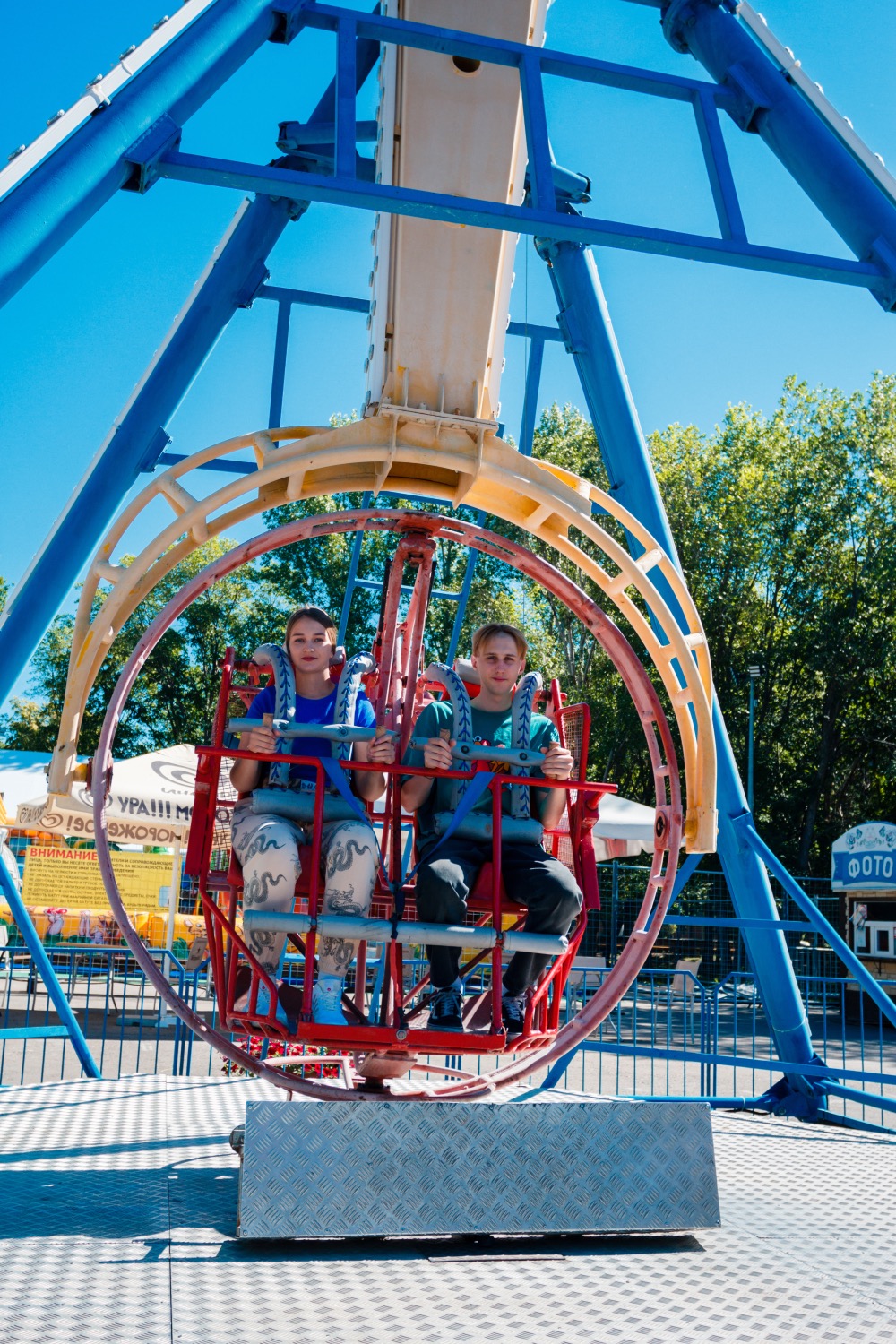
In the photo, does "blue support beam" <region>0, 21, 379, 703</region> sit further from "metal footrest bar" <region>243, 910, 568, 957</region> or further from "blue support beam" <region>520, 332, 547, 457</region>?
"metal footrest bar" <region>243, 910, 568, 957</region>

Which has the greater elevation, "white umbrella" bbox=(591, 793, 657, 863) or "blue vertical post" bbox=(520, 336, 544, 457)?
"blue vertical post" bbox=(520, 336, 544, 457)

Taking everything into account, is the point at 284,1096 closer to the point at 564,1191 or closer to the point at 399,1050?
the point at 399,1050

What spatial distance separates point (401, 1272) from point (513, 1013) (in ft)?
5.23

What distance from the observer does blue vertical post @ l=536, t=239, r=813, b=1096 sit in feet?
22.9

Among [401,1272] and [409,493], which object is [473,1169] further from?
[409,493]

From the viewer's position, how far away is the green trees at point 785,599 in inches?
1256

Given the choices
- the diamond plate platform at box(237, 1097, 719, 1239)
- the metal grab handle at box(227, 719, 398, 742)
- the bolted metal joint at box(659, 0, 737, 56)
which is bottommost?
the diamond plate platform at box(237, 1097, 719, 1239)

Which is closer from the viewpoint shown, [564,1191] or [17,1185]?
[564,1191]

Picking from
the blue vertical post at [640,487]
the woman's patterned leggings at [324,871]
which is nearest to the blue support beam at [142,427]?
the blue vertical post at [640,487]

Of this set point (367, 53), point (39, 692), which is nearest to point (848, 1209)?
point (367, 53)

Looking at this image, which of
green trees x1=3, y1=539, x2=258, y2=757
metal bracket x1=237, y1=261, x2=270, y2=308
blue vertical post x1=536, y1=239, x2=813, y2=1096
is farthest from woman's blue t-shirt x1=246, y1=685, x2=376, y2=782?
green trees x1=3, y1=539, x2=258, y2=757

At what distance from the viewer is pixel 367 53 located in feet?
23.8

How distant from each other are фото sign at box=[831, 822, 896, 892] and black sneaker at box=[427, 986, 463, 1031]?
1704 cm

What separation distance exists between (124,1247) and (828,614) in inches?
1217
